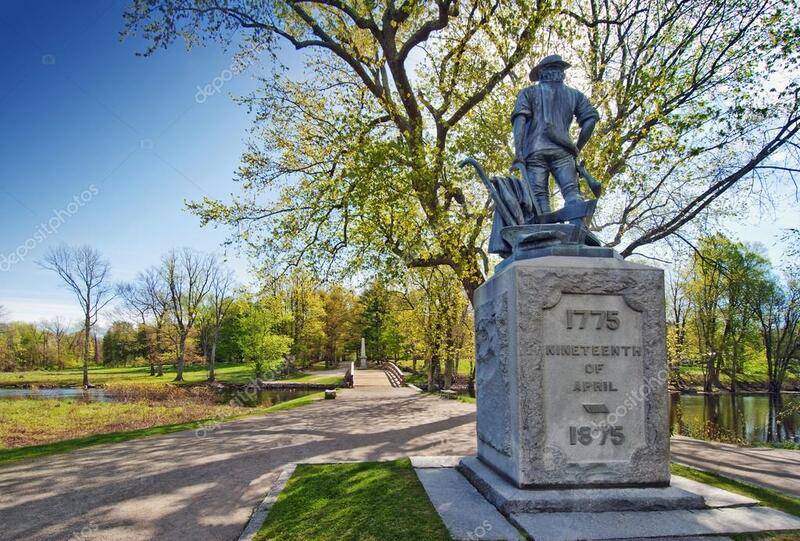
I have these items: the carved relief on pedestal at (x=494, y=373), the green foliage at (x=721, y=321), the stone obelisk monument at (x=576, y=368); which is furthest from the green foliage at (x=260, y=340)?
the stone obelisk monument at (x=576, y=368)

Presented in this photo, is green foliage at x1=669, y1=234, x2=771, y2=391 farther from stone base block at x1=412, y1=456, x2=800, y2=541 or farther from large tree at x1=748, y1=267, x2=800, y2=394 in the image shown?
stone base block at x1=412, y1=456, x2=800, y2=541

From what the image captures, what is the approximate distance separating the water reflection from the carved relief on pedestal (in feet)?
35.4

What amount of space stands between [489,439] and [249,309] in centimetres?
3199

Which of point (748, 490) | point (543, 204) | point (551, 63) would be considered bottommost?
point (748, 490)

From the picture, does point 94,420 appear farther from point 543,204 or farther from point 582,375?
point 582,375

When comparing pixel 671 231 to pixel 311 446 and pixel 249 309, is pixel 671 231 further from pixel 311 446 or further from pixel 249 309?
pixel 249 309

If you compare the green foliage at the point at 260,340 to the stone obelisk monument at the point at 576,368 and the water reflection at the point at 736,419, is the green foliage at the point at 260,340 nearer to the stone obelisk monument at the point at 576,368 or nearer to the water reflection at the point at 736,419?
the water reflection at the point at 736,419

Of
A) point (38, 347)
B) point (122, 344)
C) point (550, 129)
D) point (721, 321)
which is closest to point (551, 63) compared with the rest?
point (550, 129)

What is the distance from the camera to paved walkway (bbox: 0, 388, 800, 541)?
4.94 meters

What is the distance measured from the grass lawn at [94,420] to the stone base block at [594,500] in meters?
9.50

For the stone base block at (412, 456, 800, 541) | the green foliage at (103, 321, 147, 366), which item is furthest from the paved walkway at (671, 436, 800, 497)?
the green foliage at (103, 321, 147, 366)

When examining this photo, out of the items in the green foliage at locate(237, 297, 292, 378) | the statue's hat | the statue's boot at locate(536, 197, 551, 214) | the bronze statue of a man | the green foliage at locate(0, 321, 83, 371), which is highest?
the statue's hat

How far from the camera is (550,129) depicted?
5.80 meters

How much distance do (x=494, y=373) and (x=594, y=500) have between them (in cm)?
162
